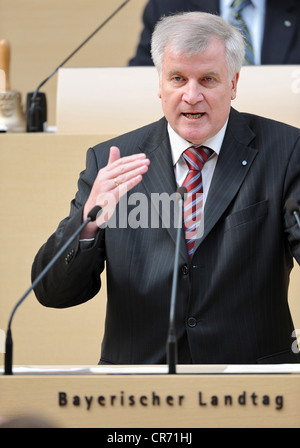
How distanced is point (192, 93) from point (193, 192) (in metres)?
0.22

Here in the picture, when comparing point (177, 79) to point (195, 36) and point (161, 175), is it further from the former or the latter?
point (161, 175)

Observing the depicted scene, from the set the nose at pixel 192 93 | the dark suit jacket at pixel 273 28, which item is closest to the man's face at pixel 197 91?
the nose at pixel 192 93

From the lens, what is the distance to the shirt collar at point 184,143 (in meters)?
1.88

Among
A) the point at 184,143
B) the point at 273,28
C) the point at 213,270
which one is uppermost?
the point at 273,28

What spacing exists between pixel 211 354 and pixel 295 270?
461 mm

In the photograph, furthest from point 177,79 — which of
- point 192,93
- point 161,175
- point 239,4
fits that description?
point 239,4

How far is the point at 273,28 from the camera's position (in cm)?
273

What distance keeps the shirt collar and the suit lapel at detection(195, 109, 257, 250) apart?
0.04 ft

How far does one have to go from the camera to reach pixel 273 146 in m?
A: 1.89

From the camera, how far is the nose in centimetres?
177

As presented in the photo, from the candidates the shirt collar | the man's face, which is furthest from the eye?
the shirt collar

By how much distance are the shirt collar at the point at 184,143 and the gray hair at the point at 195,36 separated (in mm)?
140

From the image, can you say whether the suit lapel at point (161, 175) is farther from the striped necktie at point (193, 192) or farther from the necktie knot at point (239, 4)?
the necktie knot at point (239, 4)

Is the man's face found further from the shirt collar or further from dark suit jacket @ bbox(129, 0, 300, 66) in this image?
dark suit jacket @ bbox(129, 0, 300, 66)
